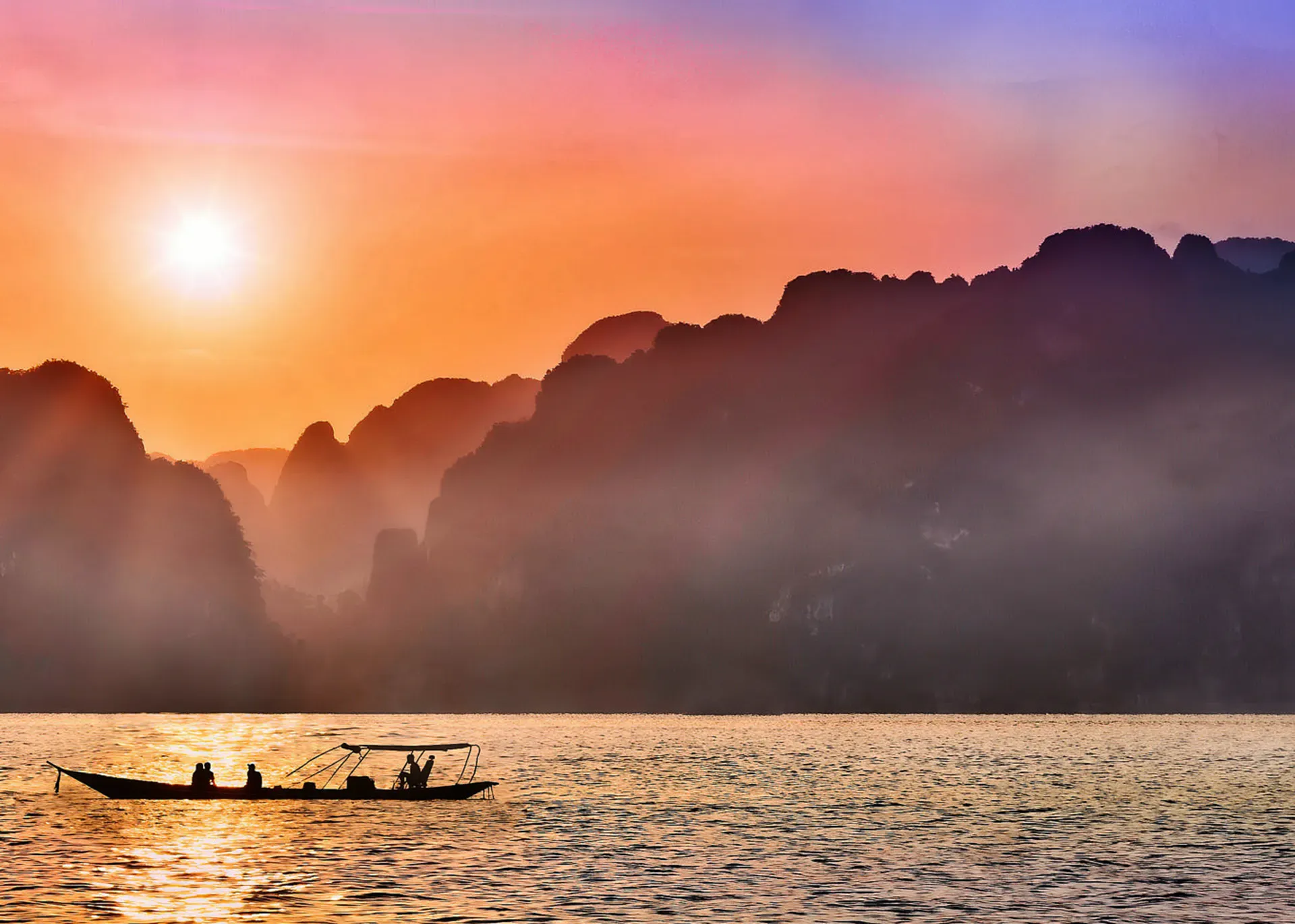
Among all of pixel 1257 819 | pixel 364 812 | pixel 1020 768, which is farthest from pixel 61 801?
pixel 1020 768

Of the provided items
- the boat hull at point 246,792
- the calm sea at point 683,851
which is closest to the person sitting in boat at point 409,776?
the boat hull at point 246,792

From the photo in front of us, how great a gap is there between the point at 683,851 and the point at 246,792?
28.6 m

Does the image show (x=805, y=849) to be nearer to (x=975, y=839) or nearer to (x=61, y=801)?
(x=975, y=839)

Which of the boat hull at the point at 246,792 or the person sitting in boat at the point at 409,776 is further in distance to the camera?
the person sitting in boat at the point at 409,776

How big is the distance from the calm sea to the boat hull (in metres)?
1.21

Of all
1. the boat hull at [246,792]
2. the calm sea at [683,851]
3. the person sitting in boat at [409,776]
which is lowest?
the calm sea at [683,851]

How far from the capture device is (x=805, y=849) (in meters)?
66.8

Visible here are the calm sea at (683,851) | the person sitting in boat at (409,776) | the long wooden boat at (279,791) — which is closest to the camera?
the calm sea at (683,851)

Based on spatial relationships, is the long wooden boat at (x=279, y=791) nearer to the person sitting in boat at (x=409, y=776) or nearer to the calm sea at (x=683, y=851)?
the person sitting in boat at (x=409, y=776)

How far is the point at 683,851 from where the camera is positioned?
215ft

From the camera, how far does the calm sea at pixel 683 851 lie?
49094 millimetres

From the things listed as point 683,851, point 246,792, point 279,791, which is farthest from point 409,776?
point 683,851

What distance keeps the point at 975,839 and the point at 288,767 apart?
252ft

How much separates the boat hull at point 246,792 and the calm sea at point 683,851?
1209mm
